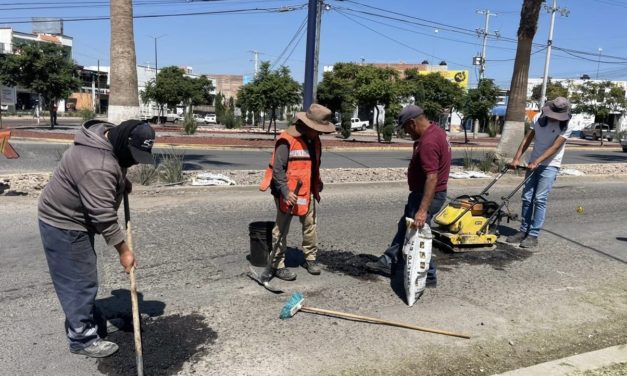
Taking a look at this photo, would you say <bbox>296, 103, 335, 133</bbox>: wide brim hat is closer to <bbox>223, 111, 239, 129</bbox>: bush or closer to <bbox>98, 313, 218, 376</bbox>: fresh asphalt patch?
<bbox>98, 313, 218, 376</bbox>: fresh asphalt patch

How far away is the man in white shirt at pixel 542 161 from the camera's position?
20.5 ft

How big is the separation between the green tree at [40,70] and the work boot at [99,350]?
29.8 metres

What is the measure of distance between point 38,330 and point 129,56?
7.65 meters

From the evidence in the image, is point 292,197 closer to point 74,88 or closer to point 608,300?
point 608,300

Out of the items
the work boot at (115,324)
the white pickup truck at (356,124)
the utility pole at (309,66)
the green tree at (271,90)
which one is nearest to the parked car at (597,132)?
the white pickup truck at (356,124)

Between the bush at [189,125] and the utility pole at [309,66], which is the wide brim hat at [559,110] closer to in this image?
the utility pole at [309,66]

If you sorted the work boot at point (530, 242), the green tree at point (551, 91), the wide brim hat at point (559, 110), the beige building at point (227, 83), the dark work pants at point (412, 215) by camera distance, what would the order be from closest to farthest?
the dark work pants at point (412, 215)
the wide brim hat at point (559, 110)
the work boot at point (530, 242)
the green tree at point (551, 91)
the beige building at point (227, 83)

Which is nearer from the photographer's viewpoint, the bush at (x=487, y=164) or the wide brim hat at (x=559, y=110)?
the wide brim hat at (x=559, y=110)

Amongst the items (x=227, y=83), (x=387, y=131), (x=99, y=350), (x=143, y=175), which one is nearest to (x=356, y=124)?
(x=387, y=131)

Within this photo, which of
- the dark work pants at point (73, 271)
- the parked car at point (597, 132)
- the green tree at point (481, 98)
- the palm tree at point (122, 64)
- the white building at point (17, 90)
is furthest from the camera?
the white building at point (17, 90)

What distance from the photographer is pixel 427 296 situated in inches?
194

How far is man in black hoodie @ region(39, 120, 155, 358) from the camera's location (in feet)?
9.97

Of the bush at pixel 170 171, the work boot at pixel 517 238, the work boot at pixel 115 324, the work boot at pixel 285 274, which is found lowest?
the work boot at pixel 115 324

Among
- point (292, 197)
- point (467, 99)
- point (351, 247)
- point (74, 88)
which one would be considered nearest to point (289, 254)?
point (351, 247)
